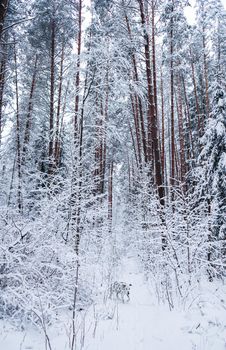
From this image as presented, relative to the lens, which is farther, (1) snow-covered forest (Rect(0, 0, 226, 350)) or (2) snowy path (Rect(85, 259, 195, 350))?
(1) snow-covered forest (Rect(0, 0, 226, 350))

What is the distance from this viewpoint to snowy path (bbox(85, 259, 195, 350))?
372cm

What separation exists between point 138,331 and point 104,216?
14.4ft

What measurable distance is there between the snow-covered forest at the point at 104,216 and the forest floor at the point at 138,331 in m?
0.02

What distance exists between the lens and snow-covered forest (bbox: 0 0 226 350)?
13.6 ft

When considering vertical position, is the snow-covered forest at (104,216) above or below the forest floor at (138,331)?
above

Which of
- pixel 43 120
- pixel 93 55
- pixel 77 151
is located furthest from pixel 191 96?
pixel 77 151

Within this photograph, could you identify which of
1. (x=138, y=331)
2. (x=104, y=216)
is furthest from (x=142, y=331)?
(x=104, y=216)

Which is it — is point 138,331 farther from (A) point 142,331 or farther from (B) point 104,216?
(B) point 104,216

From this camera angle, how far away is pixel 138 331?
13.7 feet

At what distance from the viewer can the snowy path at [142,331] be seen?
3.72m

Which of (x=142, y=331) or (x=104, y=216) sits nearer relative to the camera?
(x=142, y=331)

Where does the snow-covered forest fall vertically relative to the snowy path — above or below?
above

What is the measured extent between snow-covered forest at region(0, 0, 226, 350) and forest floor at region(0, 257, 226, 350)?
2 centimetres

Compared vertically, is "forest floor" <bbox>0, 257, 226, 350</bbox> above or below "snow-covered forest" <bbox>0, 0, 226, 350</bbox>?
below
